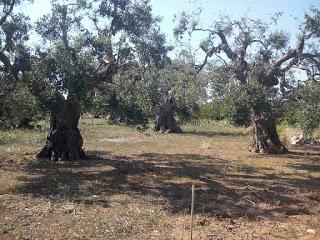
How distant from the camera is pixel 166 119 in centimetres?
4175

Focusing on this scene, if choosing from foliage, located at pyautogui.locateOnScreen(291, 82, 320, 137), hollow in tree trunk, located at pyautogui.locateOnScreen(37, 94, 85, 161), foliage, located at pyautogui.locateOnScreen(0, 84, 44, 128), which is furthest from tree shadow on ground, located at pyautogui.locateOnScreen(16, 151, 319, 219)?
foliage, located at pyautogui.locateOnScreen(291, 82, 320, 137)

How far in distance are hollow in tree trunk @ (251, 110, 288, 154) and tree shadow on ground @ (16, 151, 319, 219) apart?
16.8ft

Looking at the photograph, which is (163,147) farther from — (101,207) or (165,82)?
(101,207)

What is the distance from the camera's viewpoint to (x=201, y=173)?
17.8 meters

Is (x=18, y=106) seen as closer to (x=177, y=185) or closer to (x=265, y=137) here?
(x=177, y=185)

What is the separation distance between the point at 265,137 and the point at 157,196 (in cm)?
1349

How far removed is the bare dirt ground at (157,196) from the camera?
392 inches

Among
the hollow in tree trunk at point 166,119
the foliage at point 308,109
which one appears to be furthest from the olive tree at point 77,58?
the hollow in tree trunk at point 166,119

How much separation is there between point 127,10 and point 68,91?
5135 millimetres

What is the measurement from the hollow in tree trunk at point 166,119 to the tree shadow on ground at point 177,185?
20.0 metres

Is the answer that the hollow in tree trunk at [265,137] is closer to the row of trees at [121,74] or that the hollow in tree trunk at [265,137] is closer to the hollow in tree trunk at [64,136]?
the row of trees at [121,74]

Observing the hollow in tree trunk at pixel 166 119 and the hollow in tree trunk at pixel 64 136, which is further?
the hollow in tree trunk at pixel 166 119

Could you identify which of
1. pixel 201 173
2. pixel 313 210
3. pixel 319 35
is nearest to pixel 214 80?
pixel 319 35

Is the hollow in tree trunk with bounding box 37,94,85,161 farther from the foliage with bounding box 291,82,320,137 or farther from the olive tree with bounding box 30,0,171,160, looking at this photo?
the foliage with bounding box 291,82,320,137
